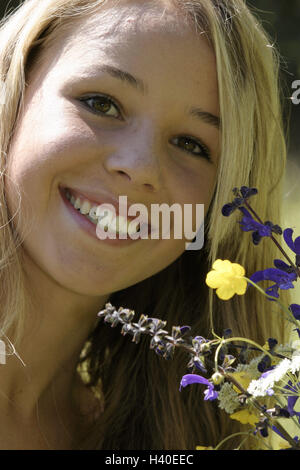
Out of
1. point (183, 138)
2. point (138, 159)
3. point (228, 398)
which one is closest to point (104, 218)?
point (138, 159)

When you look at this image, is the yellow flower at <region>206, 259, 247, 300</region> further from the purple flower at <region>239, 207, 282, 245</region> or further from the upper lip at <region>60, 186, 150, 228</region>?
the upper lip at <region>60, 186, 150, 228</region>

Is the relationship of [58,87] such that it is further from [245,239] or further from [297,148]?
[297,148]

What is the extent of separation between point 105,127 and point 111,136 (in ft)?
0.09

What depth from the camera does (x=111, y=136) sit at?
56.7 inches

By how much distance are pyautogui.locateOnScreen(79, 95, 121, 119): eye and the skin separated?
1 centimetres

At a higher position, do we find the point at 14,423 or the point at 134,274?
the point at 134,274

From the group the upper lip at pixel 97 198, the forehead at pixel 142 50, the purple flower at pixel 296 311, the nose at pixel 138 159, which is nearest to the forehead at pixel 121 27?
the forehead at pixel 142 50

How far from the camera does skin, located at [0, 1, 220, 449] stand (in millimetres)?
1417

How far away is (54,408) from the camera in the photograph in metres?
1.88

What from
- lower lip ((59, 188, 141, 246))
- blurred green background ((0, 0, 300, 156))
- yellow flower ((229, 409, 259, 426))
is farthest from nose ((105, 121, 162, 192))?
blurred green background ((0, 0, 300, 156))

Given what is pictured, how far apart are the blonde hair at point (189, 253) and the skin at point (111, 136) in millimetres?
42

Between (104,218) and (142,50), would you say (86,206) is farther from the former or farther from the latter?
(142,50)
